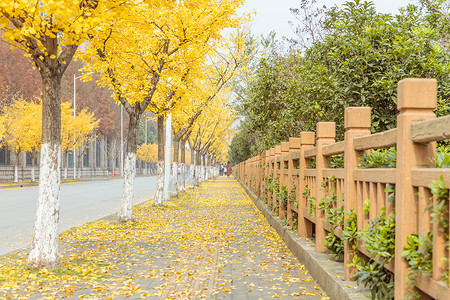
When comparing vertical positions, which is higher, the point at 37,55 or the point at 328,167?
the point at 37,55

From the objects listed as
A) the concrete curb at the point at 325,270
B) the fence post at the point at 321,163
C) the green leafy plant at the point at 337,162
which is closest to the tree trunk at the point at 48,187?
the concrete curb at the point at 325,270

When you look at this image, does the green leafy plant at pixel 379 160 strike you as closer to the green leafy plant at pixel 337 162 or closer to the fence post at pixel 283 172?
the green leafy plant at pixel 337 162

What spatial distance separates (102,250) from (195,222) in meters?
4.75

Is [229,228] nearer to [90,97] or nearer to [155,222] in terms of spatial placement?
[155,222]

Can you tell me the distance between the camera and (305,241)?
7.71 metres

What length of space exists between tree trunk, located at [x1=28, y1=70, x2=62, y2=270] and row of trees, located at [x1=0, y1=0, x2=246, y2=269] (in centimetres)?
1

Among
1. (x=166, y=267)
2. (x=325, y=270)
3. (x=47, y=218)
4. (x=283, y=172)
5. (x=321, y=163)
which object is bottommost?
(x=166, y=267)

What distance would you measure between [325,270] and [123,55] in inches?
366

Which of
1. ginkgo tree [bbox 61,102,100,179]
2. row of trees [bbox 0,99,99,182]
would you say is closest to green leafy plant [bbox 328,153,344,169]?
row of trees [bbox 0,99,99,182]

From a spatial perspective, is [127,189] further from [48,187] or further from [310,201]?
[310,201]

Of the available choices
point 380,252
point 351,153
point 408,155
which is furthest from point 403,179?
point 351,153

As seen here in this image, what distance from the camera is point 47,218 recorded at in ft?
22.1

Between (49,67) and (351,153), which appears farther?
(49,67)

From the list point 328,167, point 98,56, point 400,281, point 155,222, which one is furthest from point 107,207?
point 400,281
